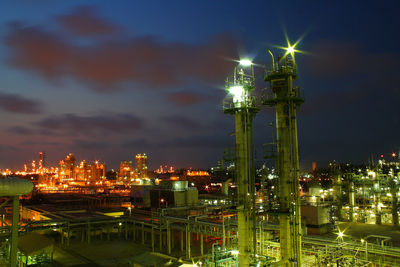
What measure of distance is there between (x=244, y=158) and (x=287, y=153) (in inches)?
120

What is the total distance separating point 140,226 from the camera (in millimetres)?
44000

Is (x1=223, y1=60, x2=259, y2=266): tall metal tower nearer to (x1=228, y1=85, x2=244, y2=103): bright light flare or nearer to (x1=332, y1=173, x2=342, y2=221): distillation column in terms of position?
(x1=228, y1=85, x2=244, y2=103): bright light flare

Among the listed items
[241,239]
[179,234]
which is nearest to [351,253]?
[241,239]

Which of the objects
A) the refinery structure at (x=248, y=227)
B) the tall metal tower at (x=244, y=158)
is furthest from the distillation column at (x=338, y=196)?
the tall metal tower at (x=244, y=158)

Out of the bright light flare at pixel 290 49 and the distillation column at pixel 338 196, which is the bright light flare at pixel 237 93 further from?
the distillation column at pixel 338 196

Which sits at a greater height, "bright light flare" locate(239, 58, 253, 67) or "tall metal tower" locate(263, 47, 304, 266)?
"bright light flare" locate(239, 58, 253, 67)

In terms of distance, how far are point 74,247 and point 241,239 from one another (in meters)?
28.9

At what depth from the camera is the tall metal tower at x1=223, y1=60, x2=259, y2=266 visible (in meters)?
19.0

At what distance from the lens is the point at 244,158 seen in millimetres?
19688

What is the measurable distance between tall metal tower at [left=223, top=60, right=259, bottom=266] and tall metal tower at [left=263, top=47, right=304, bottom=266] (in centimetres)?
199

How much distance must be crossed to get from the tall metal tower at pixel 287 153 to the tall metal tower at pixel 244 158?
1985mm

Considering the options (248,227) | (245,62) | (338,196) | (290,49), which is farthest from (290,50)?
(338,196)

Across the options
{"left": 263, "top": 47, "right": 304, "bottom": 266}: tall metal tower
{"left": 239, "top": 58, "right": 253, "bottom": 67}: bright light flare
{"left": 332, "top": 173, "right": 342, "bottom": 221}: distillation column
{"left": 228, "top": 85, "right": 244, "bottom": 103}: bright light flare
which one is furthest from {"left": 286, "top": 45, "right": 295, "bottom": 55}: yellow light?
{"left": 332, "top": 173, "right": 342, "bottom": 221}: distillation column

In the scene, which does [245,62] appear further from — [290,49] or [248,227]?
[248,227]
